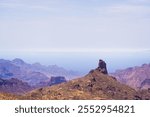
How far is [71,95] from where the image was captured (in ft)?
624

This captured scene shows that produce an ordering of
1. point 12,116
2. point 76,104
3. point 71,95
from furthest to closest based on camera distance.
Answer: point 71,95 < point 76,104 < point 12,116

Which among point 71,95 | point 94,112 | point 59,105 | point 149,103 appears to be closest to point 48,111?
point 59,105

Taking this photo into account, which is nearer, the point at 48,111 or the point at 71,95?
the point at 48,111

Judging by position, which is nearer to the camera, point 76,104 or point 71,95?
point 76,104

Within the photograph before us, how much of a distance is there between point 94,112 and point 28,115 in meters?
3.51

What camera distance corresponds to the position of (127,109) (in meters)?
19.8

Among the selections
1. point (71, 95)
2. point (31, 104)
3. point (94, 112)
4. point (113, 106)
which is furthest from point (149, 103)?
point (71, 95)

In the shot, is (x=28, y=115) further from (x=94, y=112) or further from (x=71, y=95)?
(x=71, y=95)

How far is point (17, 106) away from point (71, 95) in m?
171

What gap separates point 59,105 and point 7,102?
3047mm

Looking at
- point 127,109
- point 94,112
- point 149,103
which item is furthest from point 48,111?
point 149,103

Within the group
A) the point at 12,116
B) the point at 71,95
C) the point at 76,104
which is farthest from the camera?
the point at 71,95

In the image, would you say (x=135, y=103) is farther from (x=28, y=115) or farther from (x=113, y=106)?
(x=28, y=115)

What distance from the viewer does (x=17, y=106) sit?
65.5 ft
